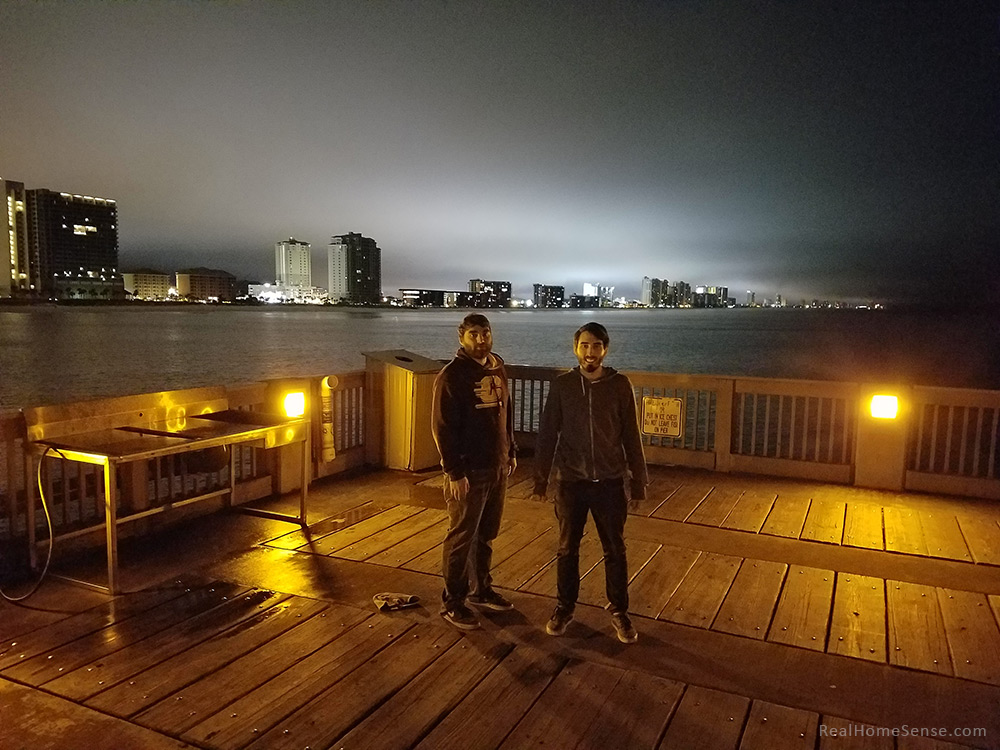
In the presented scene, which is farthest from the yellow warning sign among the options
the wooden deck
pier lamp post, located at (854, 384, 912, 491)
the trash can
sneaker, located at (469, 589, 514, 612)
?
sneaker, located at (469, 589, 514, 612)

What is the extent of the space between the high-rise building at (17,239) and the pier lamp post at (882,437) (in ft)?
542

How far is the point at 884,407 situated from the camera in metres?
6.93

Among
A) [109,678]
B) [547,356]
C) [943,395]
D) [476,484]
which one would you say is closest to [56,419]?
[109,678]

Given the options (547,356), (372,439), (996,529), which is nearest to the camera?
(996,529)

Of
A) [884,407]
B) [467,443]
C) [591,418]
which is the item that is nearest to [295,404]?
[467,443]

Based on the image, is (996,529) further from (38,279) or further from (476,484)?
(38,279)

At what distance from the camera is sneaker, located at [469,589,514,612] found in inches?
161

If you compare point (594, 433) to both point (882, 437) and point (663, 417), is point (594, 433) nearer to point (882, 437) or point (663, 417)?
point (663, 417)

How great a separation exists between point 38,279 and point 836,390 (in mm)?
185897

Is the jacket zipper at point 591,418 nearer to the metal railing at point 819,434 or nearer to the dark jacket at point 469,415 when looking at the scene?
the dark jacket at point 469,415

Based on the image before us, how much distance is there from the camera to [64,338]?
8919cm

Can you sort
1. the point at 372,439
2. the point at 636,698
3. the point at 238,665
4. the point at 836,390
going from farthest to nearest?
the point at 372,439, the point at 836,390, the point at 238,665, the point at 636,698

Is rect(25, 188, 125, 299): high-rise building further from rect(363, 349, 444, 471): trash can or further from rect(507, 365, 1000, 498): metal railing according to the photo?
rect(507, 365, 1000, 498): metal railing

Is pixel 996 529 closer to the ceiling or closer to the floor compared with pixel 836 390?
closer to the floor
